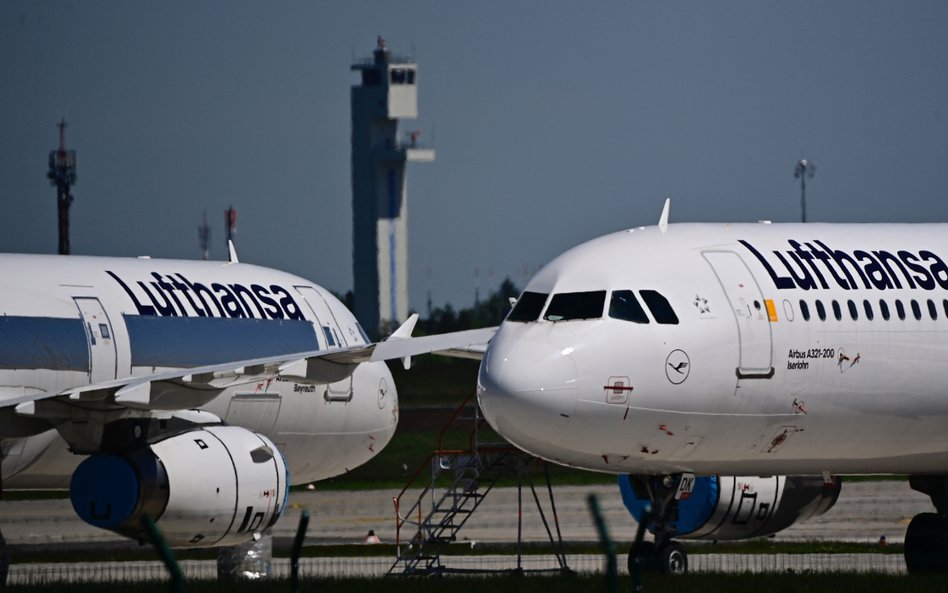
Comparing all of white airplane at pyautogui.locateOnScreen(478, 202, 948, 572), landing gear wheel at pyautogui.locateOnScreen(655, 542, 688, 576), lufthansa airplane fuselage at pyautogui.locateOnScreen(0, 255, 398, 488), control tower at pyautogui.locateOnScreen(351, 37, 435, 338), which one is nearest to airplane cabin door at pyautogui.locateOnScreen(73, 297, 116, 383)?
lufthansa airplane fuselage at pyautogui.locateOnScreen(0, 255, 398, 488)

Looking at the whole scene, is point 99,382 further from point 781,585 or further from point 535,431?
point 781,585

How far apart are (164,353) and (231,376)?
4.45 m

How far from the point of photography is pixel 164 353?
3047cm

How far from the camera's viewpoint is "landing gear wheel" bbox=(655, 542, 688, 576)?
24.9 meters

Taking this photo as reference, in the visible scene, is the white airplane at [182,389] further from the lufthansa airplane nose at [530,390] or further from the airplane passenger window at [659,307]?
the airplane passenger window at [659,307]

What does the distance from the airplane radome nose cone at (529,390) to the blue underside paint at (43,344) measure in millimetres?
7814

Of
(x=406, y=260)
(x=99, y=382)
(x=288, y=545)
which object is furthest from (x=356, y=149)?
(x=99, y=382)

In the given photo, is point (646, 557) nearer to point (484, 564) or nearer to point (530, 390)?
point (530, 390)

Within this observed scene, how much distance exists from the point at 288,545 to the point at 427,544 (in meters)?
8.90

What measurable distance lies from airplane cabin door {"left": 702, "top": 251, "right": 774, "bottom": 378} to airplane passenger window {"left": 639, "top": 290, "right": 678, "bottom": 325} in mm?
896

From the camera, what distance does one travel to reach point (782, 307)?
25484 millimetres

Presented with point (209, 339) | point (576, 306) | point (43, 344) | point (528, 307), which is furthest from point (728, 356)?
point (43, 344)

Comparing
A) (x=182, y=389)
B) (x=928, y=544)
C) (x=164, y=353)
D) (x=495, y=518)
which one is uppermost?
(x=182, y=389)

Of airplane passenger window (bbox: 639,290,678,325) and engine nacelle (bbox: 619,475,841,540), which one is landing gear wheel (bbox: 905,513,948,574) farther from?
airplane passenger window (bbox: 639,290,678,325)
